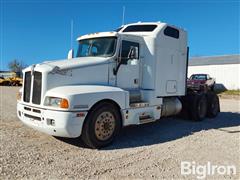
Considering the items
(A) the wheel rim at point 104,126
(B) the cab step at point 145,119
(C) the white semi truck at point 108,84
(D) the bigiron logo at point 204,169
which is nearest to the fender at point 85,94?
(C) the white semi truck at point 108,84

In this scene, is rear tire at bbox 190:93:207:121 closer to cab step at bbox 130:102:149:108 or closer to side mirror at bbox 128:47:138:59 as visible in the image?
cab step at bbox 130:102:149:108

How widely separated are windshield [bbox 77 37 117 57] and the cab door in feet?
0.90

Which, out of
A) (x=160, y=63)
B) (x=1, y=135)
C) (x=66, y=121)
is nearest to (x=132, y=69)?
(x=160, y=63)

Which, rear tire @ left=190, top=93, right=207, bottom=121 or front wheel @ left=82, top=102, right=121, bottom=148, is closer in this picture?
front wheel @ left=82, top=102, right=121, bottom=148

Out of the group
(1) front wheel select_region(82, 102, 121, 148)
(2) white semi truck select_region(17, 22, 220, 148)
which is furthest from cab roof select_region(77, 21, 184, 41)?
(1) front wheel select_region(82, 102, 121, 148)

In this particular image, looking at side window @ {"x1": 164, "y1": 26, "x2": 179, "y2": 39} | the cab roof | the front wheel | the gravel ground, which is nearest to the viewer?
the gravel ground

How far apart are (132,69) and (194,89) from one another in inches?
168

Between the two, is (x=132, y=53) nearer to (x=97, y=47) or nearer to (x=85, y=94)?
(x=97, y=47)

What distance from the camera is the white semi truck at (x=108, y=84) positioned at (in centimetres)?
A: 579

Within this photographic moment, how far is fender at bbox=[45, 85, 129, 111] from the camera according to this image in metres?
5.64

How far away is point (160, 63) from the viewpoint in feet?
26.9

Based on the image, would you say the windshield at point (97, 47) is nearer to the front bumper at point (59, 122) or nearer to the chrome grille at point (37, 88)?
the chrome grille at point (37, 88)

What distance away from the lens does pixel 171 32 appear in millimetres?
8664

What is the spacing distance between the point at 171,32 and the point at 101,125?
4.17m
